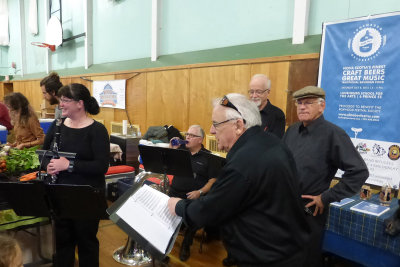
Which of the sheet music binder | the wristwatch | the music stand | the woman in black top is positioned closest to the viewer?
the sheet music binder

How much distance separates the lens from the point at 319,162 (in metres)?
2.16

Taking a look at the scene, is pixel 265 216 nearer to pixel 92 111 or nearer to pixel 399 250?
pixel 92 111

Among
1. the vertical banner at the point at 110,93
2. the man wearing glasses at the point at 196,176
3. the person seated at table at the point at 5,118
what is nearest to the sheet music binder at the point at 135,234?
the man wearing glasses at the point at 196,176

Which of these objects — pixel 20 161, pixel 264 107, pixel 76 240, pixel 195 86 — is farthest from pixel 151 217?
pixel 195 86

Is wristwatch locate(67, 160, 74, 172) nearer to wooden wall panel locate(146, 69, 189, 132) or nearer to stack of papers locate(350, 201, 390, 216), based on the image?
Result: stack of papers locate(350, 201, 390, 216)

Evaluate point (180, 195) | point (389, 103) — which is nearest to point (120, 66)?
point (180, 195)

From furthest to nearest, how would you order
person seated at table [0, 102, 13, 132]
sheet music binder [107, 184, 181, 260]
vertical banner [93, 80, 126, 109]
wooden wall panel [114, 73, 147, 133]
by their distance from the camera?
vertical banner [93, 80, 126, 109]
wooden wall panel [114, 73, 147, 133]
person seated at table [0, 102, 13, 132]
sheet music binder [107, 184, 181, 260]

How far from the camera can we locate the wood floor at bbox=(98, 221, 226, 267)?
3143 mm

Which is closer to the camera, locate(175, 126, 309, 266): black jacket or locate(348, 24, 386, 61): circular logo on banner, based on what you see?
locate(175, 126, 309, 266): black jacket

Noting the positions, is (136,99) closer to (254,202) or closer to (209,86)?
(209,86)

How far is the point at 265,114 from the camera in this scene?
286cm

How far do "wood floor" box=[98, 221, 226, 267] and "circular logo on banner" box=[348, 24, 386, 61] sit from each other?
2842 millimetres

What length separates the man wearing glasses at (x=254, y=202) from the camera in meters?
1.22

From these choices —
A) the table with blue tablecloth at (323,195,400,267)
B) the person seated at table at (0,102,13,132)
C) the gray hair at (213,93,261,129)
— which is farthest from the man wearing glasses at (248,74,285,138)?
the person seated at table at (0,102,13,132)
